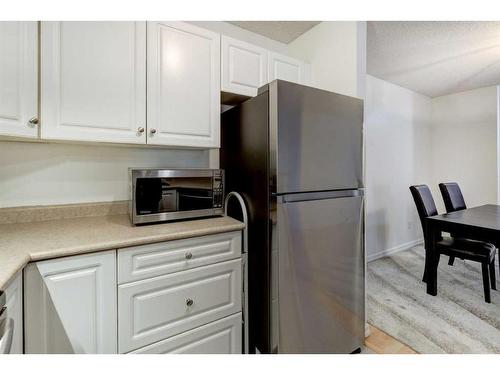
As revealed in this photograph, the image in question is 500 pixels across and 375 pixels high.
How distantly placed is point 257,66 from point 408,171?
3.19 metres

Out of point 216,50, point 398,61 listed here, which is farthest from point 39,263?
point 398,61

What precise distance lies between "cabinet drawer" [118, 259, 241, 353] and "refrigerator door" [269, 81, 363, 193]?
1.86ft

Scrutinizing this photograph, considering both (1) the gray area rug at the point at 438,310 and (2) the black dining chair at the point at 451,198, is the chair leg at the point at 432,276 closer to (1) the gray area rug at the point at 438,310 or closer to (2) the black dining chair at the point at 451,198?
(1) the gray area rug at the point at 438,310

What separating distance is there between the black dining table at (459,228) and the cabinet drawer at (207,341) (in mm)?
2023

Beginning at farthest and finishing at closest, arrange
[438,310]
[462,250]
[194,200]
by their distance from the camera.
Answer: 1. [462,250]
2. [438,310]
3. [194,200]

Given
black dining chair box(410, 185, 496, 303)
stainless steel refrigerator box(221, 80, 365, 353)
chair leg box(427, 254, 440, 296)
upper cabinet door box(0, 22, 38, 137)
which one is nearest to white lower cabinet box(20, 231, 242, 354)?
stainless steel refrigerator box(221, 80, 365, 353)

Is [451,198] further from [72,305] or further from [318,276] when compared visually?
[72,305]

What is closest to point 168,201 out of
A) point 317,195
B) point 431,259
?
point 317,195

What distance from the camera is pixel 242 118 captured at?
5.27 feet

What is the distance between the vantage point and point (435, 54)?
262 cm

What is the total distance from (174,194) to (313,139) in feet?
2.73

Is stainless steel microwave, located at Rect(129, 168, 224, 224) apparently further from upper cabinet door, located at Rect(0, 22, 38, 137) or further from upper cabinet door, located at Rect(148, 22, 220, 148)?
upper cabinet door, located at Rect(0, 22, 38, 137)
